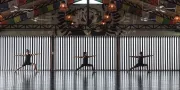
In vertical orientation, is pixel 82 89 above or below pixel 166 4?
below

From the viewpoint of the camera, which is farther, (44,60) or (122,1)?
(44,60)

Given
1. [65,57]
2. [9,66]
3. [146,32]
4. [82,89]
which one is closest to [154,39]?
[146,32]

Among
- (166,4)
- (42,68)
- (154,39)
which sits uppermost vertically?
(166,4)

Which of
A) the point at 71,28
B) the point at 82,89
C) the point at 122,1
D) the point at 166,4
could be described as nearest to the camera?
the point at 82,89

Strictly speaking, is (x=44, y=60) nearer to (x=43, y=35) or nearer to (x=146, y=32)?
(x=43, y=35)

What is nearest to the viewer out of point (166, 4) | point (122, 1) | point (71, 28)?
point (166, 4)

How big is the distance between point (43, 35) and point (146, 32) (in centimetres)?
764

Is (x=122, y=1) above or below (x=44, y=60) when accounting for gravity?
above

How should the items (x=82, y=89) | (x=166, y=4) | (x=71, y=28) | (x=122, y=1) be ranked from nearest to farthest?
(x=82, y=89)
(x=166, y=4)
(x=122, y=1)
(x=71, y=28)

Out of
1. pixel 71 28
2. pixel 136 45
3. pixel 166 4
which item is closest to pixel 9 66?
pixel 71 28

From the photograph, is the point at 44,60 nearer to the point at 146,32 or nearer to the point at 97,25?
the point at 97,25

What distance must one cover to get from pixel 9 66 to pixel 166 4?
14.2 meters

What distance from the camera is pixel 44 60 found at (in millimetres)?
35469

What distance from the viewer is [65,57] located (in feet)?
116
